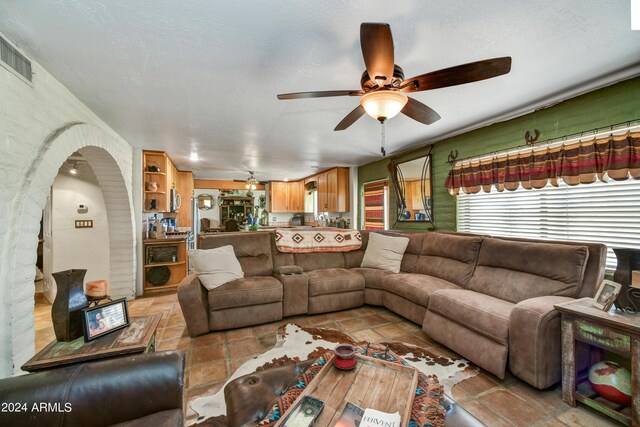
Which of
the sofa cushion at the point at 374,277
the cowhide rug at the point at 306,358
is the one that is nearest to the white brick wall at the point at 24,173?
the cowhide rug at the point at 306,358

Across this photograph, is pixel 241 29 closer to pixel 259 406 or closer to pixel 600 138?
pixel 259 406

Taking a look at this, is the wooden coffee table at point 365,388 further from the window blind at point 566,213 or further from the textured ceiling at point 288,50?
the window blind at point 566,213

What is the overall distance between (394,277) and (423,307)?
0.56 metres

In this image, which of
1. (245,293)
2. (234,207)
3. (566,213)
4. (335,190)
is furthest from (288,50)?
(234,207)

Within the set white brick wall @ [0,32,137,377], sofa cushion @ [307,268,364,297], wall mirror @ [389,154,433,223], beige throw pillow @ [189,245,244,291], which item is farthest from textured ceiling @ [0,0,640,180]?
sofa cushion @ [307,268,364,297]

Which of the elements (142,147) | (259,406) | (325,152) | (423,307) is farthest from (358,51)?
(142,147)

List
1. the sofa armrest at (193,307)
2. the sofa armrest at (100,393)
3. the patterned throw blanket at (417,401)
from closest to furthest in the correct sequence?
the sofa armrest at (100,393)
the patterned throw blanket at (417,401)
the sofa armrest at (193,307)

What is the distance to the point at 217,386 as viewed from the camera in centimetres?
189

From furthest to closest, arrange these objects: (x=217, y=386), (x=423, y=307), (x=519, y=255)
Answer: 1. (x=423, y=307)
2. (x=519, y=255)
3. (x=217, y=386)

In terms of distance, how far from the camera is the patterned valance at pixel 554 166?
207cm

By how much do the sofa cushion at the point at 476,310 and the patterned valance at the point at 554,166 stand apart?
132 centimetres

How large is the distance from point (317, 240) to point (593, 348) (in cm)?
289

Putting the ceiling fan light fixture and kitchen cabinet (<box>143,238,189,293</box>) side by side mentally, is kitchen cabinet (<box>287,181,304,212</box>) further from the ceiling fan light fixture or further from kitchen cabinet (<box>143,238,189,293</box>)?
the ceiling fan light fixture

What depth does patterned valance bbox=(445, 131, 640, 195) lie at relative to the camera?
2.07 m
